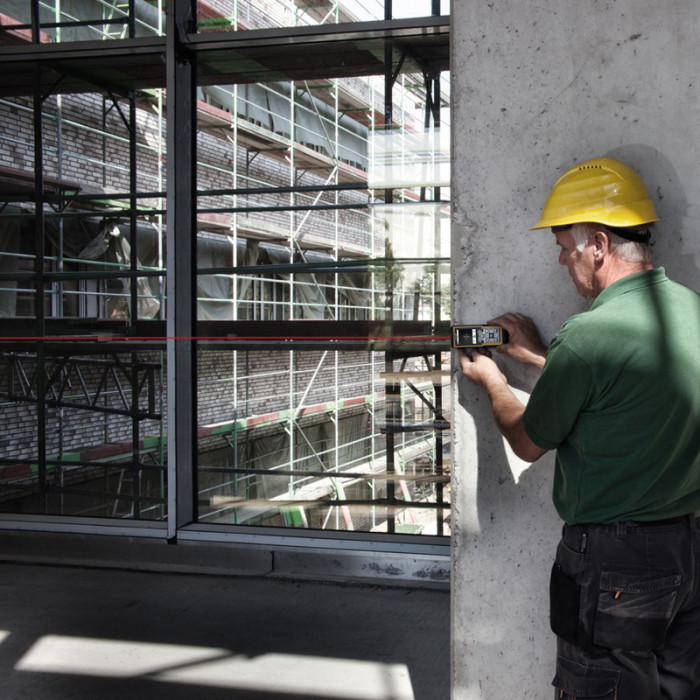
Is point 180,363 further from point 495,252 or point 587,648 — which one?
point 587,648

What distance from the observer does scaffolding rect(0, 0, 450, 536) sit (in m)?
4.45

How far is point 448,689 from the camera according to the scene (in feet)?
9.56

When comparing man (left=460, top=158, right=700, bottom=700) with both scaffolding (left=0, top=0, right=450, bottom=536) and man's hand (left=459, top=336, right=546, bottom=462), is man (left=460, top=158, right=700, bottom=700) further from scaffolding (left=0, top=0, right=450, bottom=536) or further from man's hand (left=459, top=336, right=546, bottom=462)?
scaffolding (left=0, top=0, right=450, bottom=536)

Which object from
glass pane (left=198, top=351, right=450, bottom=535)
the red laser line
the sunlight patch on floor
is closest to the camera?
the sunlight patch on floor

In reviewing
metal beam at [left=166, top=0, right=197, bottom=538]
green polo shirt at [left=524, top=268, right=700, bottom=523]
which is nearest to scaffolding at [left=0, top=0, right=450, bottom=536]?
metal beam at [left=166, top=0, right=197, bottom=538]

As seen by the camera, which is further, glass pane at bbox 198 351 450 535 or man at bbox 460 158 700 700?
glass pane at bbox 198 351 450 535

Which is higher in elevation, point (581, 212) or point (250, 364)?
point (581, 212)

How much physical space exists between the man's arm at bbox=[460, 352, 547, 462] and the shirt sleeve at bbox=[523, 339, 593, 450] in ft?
0.29

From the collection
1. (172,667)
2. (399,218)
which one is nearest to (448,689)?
(172,667)

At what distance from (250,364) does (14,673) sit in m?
4.73

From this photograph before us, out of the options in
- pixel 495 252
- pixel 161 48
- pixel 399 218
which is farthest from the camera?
pixel 399 218

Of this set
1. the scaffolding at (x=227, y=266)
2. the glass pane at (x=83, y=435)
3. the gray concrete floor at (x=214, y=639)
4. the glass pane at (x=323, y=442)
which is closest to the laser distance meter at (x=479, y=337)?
the gray concrete floor at (x=214, y=639)

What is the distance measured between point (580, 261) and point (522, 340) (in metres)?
0.44

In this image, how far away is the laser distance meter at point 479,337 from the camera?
223 centimetres
